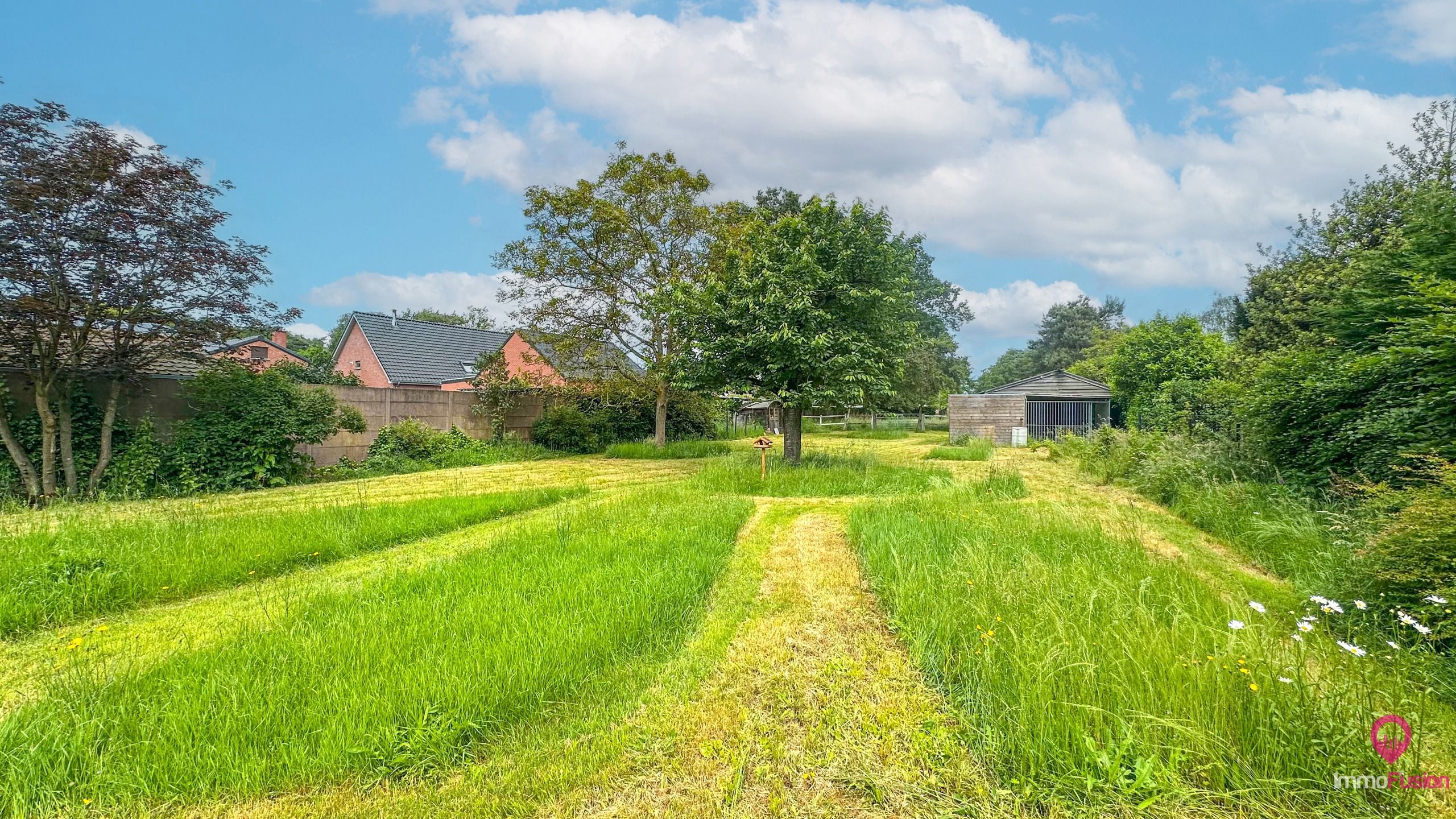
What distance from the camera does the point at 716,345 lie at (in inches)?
416

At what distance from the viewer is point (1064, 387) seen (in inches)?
804

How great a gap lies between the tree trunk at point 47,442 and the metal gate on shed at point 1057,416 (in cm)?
2384

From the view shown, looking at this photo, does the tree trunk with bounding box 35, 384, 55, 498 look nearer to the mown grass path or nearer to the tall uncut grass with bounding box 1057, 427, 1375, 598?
the mown grass path

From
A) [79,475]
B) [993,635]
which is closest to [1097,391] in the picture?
[993,635]

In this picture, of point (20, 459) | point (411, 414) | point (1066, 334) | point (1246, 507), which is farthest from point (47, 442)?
point (1066, 334)

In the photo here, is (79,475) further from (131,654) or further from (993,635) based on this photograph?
(993,635)

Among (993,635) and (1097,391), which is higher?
(1097,391)

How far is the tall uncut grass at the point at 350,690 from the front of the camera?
2105 millimetres

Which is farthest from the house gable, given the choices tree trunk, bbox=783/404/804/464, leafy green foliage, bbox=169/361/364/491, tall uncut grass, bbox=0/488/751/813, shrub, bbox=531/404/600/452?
→ tall uncut grass, bbox=0/488/751/813

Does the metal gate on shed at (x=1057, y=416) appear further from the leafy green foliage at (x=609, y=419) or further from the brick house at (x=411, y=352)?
the brick house at (x=411, y=352)

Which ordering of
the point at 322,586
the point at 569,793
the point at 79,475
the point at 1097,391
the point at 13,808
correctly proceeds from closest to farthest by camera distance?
the point at 13,808 → the point at 569,793 → the point at 322,586 → the point at 79,475 → the point at 1097,391

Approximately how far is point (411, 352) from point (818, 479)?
79.0ft

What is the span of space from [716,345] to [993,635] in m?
8.17

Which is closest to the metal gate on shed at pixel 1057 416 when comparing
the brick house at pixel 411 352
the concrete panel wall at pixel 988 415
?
the concrete panel wall at pixel 988 415
